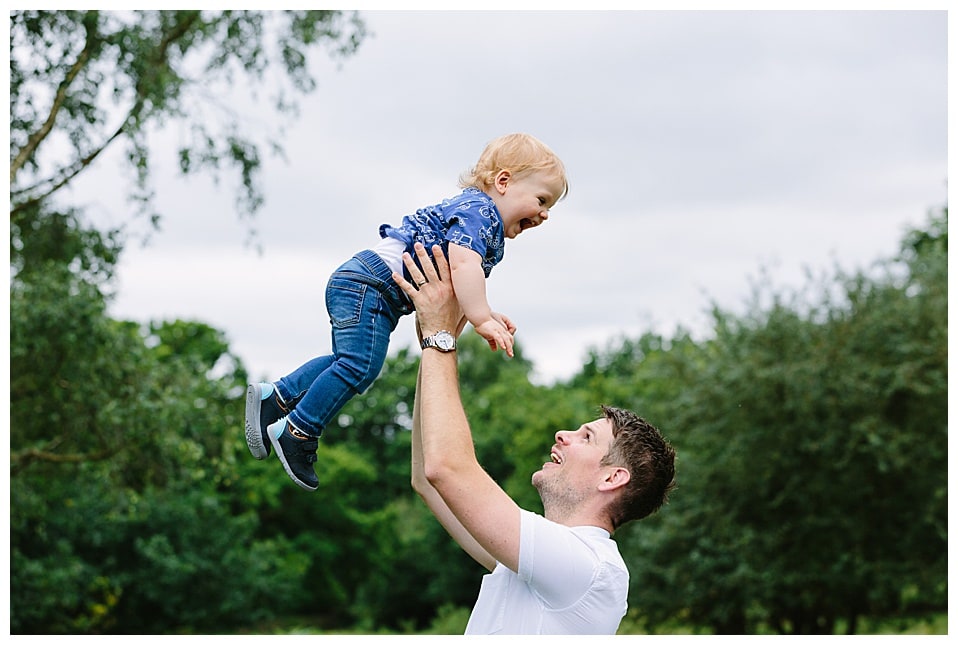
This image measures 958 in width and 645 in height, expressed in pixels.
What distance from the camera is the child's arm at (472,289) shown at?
2965mm

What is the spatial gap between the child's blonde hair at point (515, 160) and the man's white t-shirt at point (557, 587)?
102 cm

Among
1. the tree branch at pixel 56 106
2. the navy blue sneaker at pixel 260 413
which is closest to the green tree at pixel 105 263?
the tree branch at pixel 56 106

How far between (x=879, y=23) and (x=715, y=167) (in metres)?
5.84

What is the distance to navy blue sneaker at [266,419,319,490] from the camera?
119 inches

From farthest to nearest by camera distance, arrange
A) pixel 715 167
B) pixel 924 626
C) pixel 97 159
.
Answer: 1. pixel 715 167
2. pixel 924 626
3. pixel 97 159

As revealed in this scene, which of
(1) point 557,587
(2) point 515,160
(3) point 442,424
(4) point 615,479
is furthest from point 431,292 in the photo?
(1) point 557,587

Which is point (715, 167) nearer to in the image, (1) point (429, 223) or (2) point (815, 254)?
(2) point (815, 254)

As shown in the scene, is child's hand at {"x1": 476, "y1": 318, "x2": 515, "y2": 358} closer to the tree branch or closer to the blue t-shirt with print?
the blue t-shirt with print

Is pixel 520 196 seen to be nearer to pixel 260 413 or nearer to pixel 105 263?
pixel 260 413

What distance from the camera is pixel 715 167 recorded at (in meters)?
20.4

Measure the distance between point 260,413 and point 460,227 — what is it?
0.80 m

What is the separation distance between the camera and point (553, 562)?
283cm

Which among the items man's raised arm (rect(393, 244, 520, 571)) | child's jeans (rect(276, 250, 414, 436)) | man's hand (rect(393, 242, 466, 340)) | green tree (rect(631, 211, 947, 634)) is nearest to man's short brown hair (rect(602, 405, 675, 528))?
man's raised arm (rect(393, 244, 520, 571))
